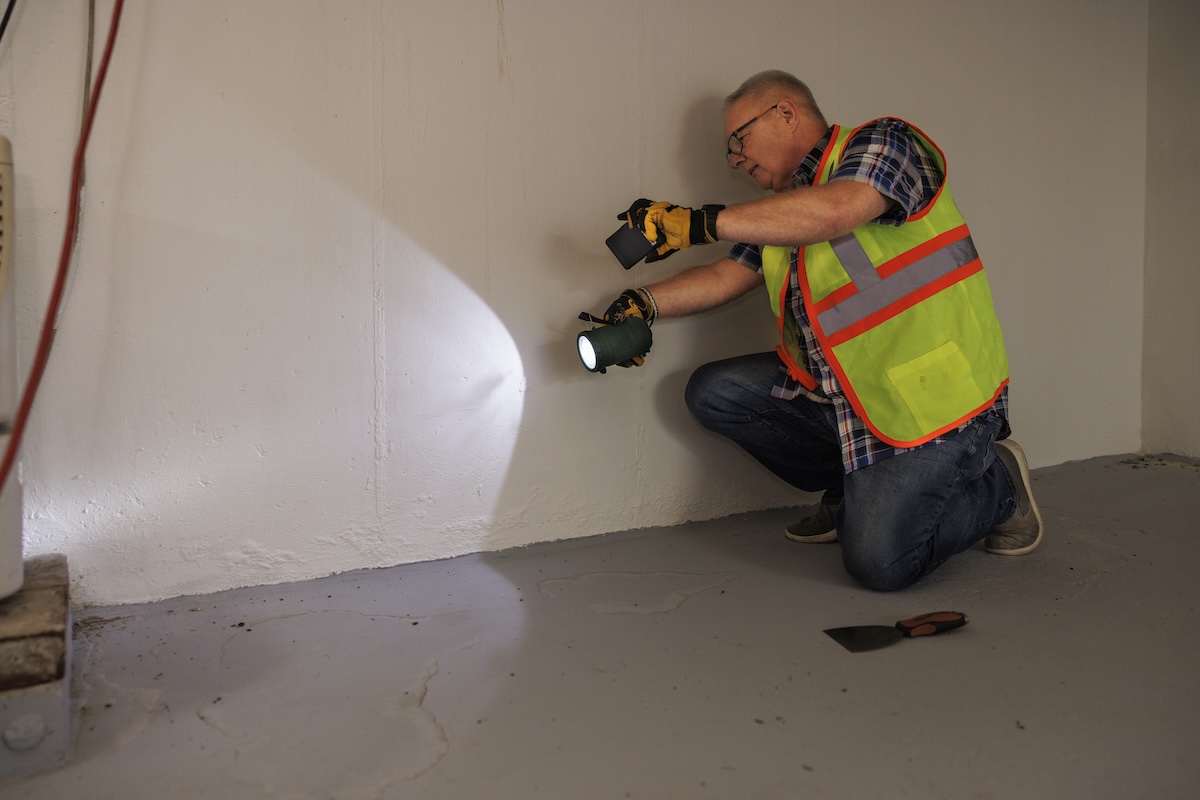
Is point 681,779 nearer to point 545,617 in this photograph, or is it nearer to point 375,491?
point 545,617

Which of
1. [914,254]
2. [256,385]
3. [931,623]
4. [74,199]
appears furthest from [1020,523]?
[74,199]

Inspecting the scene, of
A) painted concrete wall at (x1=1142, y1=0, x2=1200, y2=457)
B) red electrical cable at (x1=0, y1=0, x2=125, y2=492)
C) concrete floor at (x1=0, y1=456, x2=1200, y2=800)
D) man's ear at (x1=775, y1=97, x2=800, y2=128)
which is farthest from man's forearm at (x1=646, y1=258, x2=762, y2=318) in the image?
painted concrete wall at (x1=1142, y1=0, x2=1200, y2=457)

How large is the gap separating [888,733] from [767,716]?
0.58 ft

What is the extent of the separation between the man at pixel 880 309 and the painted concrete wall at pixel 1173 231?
1.40m

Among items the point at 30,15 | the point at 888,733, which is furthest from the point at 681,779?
the point at 30,15

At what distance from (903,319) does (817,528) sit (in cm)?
63

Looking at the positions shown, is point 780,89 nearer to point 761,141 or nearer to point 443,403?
point 761,141

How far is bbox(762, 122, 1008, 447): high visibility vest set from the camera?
193cm

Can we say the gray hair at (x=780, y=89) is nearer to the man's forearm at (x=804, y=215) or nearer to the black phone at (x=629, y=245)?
the man's forearm at (x=804, y=215)

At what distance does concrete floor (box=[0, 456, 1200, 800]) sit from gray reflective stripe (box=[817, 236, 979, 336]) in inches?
23.0

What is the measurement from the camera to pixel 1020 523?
84.7 inches

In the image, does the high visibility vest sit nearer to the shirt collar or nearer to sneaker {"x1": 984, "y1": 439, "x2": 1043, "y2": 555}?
the shirt collar

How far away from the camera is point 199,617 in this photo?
69.1 inches

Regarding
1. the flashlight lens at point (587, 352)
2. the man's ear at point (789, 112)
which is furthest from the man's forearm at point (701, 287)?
the man's ear at point (789, 112)
